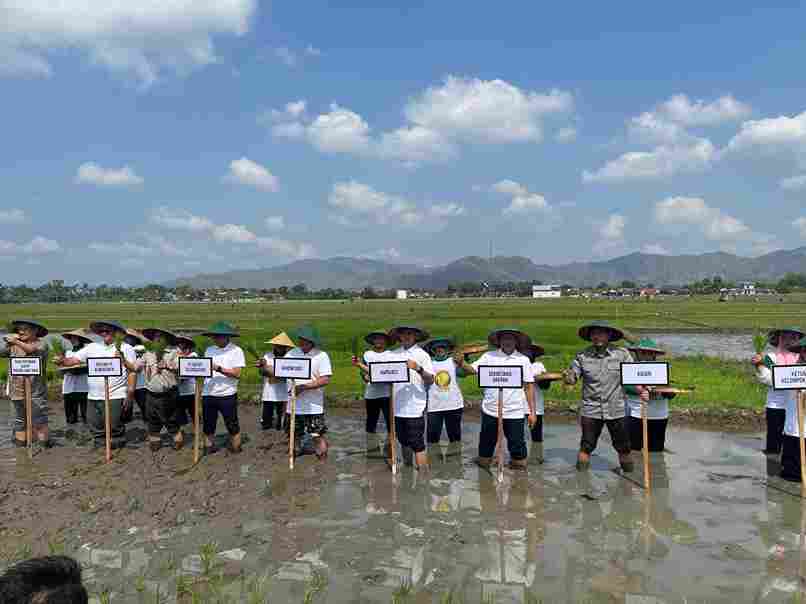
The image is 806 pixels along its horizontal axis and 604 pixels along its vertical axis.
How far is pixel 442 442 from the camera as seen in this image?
31.8 ft

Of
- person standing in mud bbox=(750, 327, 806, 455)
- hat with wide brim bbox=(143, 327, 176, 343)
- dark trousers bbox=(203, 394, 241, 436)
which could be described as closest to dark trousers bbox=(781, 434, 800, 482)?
person standing in mud bbox=(750, 327, 806, 455)

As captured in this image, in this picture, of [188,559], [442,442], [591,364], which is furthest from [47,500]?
[591,364]

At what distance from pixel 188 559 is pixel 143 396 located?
561 cm

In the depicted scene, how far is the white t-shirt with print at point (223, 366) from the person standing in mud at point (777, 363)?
7430 millimetres

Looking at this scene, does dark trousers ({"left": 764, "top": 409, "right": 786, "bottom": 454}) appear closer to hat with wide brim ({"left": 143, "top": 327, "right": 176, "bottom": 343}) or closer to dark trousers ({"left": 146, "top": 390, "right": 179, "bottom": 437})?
dark trousers ({"left": 146, "top": 390, "right": 179, "bottom": 437})

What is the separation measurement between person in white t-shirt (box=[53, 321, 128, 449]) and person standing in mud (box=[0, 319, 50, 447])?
0.43m

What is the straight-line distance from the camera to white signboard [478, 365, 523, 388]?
743cm

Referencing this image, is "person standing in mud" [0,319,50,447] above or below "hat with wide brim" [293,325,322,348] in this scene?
below

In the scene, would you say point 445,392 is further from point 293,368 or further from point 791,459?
point 791,459

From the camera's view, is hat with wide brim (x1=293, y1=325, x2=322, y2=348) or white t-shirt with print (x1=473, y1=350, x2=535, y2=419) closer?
white t-shirt with print (x1=473, y1=350, x2=535, y2=419)

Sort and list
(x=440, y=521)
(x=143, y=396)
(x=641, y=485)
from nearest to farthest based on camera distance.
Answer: (x=440, y=521), (x=641, y=485), (x=143, y=396)

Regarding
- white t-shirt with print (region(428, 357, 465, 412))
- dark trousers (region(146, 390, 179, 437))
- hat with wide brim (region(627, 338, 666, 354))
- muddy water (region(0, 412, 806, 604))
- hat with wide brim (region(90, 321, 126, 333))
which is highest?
hat with wide brim (region(90, 321, 126, 333))

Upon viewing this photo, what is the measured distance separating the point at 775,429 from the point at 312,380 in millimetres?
6825

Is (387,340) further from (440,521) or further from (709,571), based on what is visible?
(709,571)
